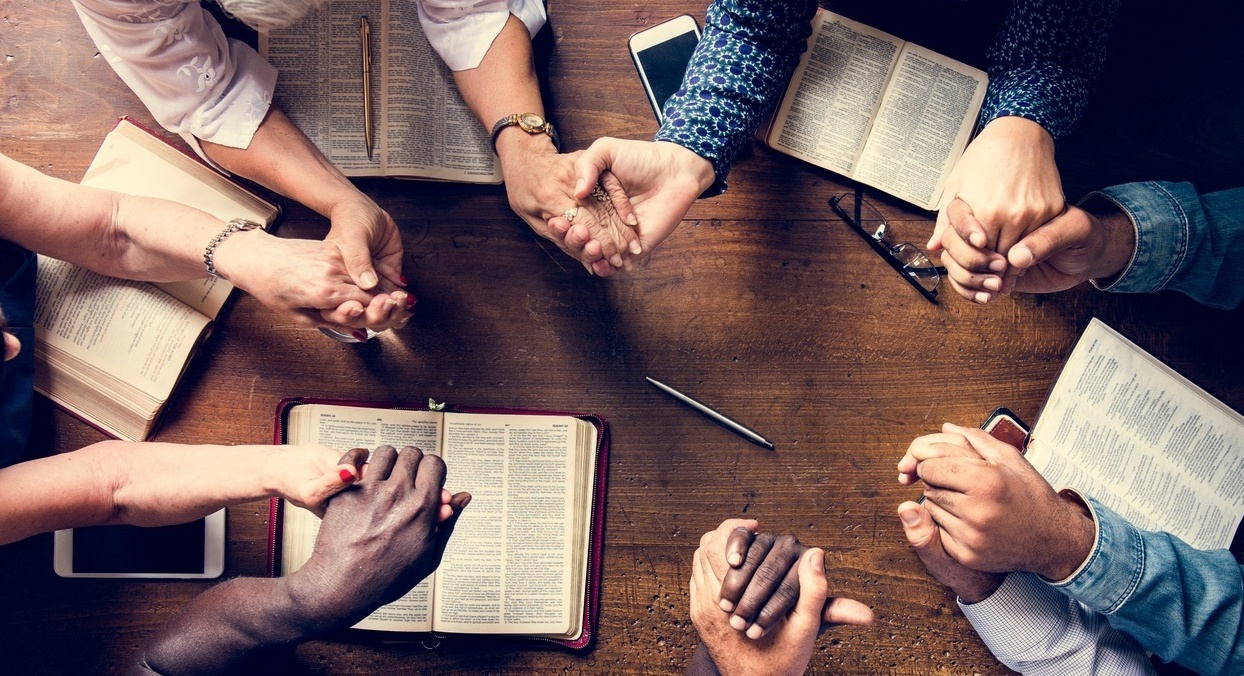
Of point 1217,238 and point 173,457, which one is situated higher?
point 1217,238

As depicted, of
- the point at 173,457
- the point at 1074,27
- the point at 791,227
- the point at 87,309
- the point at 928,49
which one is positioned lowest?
the point at 173,457

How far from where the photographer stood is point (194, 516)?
1.42 meters

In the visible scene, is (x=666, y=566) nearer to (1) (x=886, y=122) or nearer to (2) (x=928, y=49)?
(1) (x=886, y=122)

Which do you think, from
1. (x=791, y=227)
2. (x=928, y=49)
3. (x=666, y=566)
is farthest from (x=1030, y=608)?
(x=928, y=49)

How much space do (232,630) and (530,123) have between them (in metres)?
1.09

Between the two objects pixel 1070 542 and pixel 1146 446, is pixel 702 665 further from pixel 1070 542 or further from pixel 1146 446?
pixel 1146 446

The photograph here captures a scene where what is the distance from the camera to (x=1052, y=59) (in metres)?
1.40

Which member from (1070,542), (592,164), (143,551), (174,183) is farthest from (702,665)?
(174,183)

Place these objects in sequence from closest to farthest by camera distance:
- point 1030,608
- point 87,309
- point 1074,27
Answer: point 1074,27, point 1030,608, point 87,309

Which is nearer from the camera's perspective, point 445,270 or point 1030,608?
point 1030,608

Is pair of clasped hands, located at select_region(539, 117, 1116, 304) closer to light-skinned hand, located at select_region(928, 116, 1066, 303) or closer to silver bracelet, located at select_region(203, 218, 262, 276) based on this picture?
light-skinned hand, located at select_region(928, 116, 1066, 303)

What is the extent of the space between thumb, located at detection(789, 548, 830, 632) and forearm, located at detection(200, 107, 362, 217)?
3.63 feet

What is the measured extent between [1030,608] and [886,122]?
103cm

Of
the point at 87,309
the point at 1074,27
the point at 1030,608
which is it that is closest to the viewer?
the point at 1074,27
